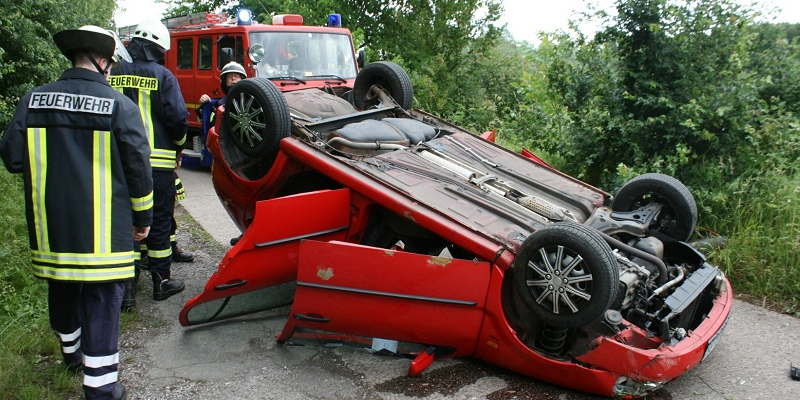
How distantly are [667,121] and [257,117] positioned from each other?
12.1ft

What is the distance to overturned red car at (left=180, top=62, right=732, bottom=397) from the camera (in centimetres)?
307

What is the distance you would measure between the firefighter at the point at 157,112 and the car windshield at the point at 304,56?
10.4 feet

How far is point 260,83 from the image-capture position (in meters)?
4.10

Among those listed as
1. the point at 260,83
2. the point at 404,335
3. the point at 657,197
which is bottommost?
the point at 404,335

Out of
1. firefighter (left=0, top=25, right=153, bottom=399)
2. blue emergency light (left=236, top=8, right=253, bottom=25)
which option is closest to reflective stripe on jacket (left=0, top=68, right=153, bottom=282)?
firefighter (left=0, top=25, right=153, bottom=399)

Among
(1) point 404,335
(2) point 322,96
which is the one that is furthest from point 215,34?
(1) point 404,335

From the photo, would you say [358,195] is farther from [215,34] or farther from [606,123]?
[215,34]

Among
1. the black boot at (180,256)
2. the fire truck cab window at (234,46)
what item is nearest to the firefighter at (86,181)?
the black boot at (180,256)

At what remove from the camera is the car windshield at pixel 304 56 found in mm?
7527

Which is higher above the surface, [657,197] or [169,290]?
[657,197]

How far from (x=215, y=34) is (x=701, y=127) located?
19.8ft

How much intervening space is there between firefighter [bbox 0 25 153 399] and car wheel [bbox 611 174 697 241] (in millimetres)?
2962

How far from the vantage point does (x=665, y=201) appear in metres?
4.03

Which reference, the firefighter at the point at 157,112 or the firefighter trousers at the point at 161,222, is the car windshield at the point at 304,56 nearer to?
the firefighter at the point at 157,112
